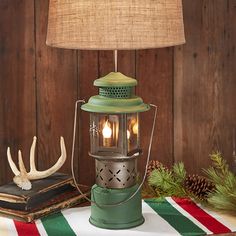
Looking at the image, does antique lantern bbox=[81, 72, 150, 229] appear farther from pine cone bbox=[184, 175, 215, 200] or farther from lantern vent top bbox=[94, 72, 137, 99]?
pine cone bbox=[184, 175, 215, 200]

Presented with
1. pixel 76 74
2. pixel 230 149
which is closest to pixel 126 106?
pixel 76 74

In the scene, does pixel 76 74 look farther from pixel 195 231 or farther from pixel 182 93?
pixel 195 231

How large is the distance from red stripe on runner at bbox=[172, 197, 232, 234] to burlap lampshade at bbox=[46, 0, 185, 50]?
1.49 ft

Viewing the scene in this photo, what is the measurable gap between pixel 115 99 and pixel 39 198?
0.33 m

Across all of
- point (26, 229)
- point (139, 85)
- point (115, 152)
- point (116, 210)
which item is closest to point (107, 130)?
point (115, 152)

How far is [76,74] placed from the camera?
5.90ft

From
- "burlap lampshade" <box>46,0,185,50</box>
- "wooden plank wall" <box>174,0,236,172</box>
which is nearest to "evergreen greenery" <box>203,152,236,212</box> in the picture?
"wooden plank wall" <box>174,0,236,172</box>

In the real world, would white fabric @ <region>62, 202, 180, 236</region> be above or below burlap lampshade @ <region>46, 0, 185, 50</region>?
below

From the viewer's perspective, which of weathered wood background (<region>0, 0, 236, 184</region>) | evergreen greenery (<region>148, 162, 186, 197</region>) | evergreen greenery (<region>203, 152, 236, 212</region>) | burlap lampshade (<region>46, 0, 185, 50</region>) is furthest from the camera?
weathered wood background (<region>0, 0, 236, 184</region>)

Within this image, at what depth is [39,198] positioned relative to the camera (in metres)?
1.50

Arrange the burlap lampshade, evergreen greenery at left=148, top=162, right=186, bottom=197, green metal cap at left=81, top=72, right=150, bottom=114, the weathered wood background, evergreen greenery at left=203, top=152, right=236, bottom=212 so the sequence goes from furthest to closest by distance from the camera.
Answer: the weathered wood background → evergreen greenery at left=148, top=162, right=186, bottom=197 → evergreen greenery at left=203, top=152, right=236, bottom=212 → green metal cap at left=81, top=72, right=150, bottom=114 → the burlap lampshade

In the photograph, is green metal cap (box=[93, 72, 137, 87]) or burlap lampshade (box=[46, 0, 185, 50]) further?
green metal cap (box=[93, 72, 137, 87])

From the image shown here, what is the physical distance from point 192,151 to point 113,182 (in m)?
0.51

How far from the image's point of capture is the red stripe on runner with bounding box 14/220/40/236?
1.40 meters
